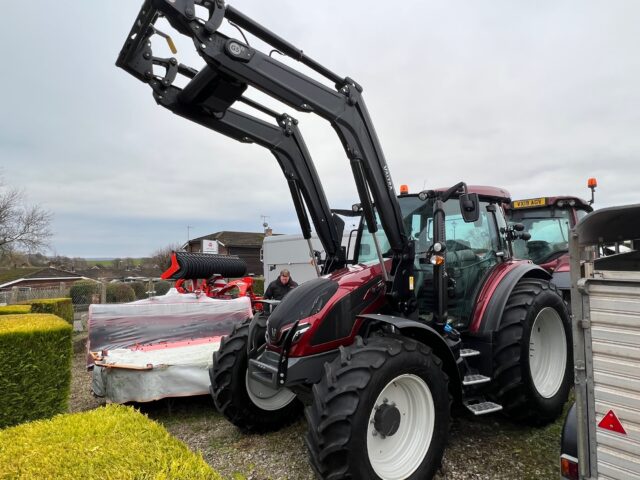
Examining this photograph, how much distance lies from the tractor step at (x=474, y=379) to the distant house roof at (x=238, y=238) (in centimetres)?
2825

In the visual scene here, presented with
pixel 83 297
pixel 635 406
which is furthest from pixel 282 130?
pixel 83 297

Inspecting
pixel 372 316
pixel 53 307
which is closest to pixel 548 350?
pixel 372 316

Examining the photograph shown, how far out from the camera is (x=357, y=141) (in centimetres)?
337

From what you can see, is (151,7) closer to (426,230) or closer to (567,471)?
(426,230)

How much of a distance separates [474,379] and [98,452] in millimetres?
2929

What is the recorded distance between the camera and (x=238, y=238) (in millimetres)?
33312

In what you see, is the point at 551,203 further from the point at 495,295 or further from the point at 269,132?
the point at 269,132

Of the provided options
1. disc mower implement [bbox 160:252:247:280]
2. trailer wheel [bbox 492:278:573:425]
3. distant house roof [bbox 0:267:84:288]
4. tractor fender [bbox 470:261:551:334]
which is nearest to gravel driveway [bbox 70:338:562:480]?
trailer wheel [bbox 492:278:573:425]

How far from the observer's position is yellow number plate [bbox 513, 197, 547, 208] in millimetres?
7418

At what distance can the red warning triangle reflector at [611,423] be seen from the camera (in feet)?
6.70

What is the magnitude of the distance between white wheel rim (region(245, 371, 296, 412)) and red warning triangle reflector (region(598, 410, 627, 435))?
8.19 feet

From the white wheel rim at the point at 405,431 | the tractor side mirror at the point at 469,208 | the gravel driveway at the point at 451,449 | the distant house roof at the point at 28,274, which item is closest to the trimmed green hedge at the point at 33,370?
the gravel driveway at the point at 451,449

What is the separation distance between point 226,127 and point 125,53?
37.6 inches

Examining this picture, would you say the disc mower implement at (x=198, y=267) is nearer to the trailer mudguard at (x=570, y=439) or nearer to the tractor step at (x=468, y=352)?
the tractor step at (x=468, y=352)
